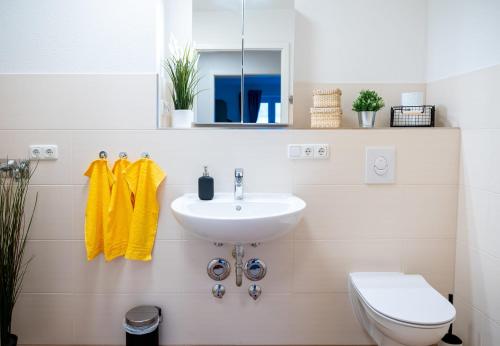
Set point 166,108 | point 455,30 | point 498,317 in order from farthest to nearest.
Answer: point 166,108, point 455,30, point 498,317

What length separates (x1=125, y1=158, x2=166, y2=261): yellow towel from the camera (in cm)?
168

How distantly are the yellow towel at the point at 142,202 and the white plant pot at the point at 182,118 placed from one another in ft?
0.88

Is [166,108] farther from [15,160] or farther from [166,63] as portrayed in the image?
[15,160]

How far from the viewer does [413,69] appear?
6.41ft

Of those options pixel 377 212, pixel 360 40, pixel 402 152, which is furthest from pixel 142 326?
pixel 360 40

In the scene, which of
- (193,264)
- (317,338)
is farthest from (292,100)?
(317,338)

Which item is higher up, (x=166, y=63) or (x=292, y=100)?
(x=166, y=63)

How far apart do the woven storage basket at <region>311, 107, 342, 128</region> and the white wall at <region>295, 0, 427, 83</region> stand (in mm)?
273

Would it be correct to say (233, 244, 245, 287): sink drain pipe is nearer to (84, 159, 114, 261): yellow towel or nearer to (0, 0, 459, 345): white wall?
(0, 0, 459, 345): white wall

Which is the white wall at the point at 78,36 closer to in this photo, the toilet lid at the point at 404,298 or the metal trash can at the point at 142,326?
the metal trash can at the point at 142,326

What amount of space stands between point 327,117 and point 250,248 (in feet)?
2.55

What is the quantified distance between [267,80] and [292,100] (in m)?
0.18

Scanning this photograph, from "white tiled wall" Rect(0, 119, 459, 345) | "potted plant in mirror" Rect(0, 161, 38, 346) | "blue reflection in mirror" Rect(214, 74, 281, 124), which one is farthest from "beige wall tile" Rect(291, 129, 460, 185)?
"potted plant in mirror" Rect(0, 161, 38, 346)

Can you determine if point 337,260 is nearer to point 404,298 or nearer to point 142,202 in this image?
point 404,298
